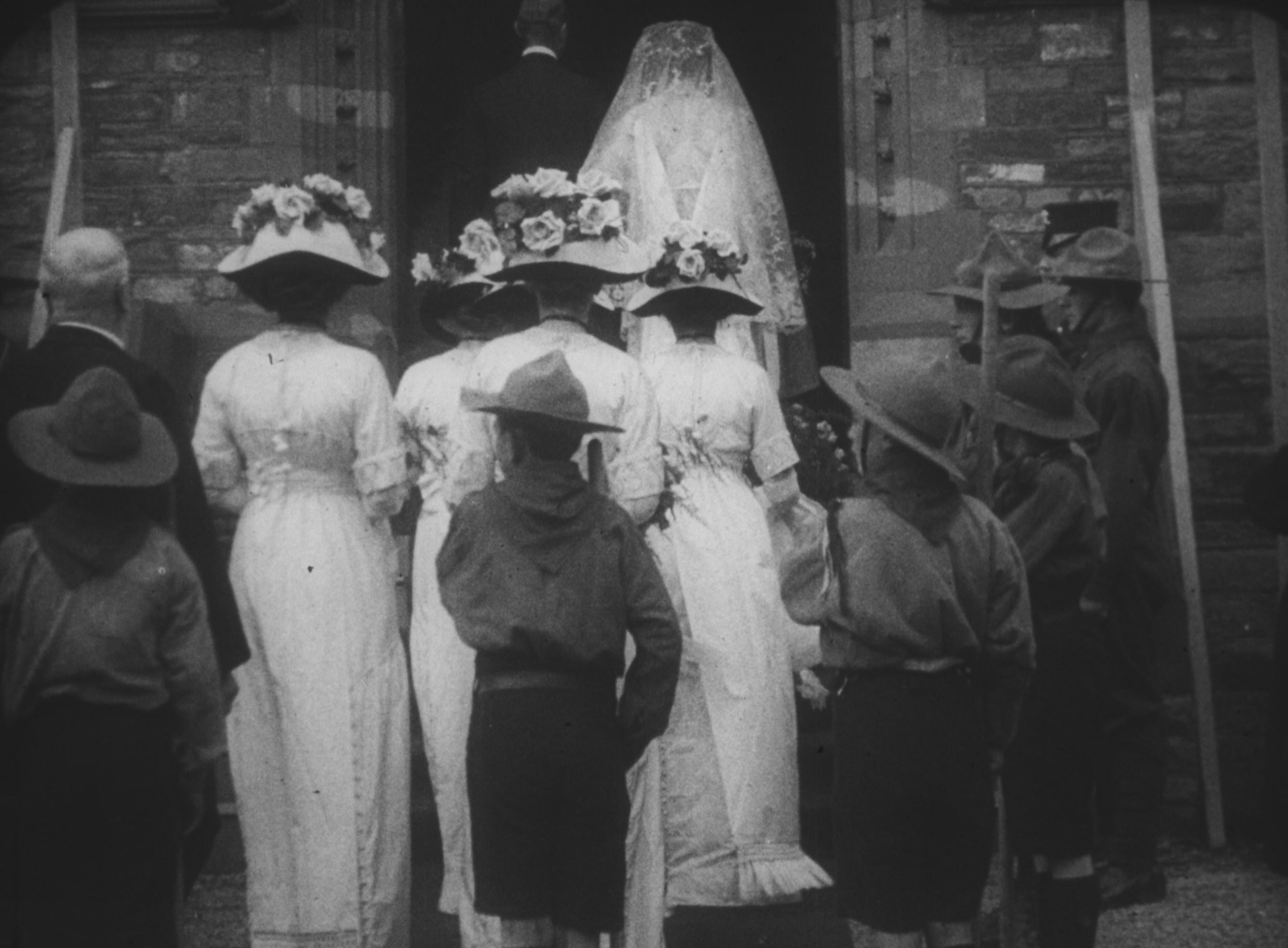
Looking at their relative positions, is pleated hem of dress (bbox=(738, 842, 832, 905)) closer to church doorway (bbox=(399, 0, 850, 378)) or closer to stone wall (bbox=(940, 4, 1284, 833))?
stone wall (bbox=(940, 4, 1284, 833))

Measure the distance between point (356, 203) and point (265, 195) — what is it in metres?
0.31

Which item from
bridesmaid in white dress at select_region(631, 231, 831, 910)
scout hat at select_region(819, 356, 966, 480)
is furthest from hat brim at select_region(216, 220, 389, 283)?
scout hat at select_region(819, 356, 966, 480)

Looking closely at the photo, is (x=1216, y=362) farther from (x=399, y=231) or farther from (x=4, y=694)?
(x=4, y=694)

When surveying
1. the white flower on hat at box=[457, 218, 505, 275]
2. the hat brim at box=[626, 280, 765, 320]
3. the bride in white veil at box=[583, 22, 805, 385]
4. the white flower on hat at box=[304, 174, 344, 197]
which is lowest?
the hat brim at box=[626, 280, 765, 320]

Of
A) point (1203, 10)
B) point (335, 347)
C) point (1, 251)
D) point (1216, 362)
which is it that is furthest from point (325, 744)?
point (1203, 10)

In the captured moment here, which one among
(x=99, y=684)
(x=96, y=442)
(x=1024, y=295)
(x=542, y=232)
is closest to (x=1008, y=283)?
(x=1024, y=295)

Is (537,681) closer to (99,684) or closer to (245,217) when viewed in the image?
(99,684)

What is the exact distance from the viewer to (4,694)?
4973mm

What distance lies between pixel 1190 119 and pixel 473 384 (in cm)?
420

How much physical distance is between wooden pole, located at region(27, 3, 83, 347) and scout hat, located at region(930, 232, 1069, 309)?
12.6 feet

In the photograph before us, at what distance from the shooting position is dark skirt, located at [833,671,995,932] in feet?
17.6

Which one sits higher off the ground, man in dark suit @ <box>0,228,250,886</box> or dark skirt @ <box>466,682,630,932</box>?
man in dark suit @ <box>0,228,250,886</box>

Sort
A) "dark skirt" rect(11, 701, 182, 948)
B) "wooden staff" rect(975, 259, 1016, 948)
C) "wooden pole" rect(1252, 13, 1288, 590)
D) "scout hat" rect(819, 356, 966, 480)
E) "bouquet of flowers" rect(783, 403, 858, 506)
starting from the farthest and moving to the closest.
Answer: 1. "bouquet of flowers" rect(783, 403, 858, 506)
2. "wooden pole" rect(1252, 13, 1288, 590)
3. "wooden staff" rect(975, 259, 1016, 948)
4. "scout hat" rect(819, 356, 966, 480)
5. "dark skirt" rect(11, 701, 182, 948)

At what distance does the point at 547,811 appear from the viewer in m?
5.36
